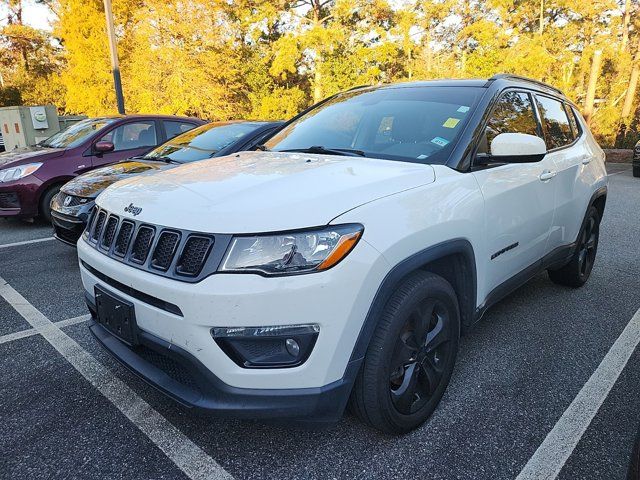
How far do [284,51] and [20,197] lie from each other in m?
19.9

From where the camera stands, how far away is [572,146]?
145 inches

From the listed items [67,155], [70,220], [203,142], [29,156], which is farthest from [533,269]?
[29,156]

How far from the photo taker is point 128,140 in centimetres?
668

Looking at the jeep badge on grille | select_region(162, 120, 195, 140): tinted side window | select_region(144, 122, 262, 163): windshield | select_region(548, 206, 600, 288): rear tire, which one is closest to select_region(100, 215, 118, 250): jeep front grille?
the jeep badge on grille

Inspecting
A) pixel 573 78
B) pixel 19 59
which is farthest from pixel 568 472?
pixel 19 59

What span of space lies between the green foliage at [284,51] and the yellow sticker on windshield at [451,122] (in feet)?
55.4

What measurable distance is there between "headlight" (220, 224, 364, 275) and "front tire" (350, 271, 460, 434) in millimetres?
391

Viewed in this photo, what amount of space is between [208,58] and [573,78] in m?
23.3

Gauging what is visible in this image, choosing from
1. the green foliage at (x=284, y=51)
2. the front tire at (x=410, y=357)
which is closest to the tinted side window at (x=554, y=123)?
the front tire at (x=410, y=357)

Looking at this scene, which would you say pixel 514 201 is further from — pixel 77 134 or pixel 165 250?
pixel 77 134

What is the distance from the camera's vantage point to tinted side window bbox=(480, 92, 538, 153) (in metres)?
2.72

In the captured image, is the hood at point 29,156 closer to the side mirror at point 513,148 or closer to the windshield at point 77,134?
the windshield at point 77,134

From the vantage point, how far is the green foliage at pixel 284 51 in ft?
58.8

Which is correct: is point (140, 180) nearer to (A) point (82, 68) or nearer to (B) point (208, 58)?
(B) point (208, 58)
